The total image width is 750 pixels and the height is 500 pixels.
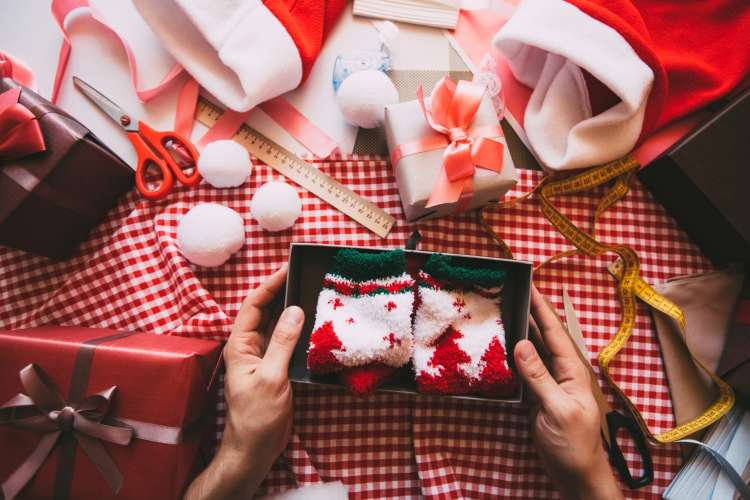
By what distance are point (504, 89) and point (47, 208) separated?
3.29 feet

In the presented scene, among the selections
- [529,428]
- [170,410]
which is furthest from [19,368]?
[529,428]

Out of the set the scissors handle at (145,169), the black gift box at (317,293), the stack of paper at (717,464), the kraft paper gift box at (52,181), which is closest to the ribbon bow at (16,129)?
the kraft paper gift box at (52,181)

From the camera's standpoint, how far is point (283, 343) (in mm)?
806

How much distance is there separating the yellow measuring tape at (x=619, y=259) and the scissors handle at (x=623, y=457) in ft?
0.06

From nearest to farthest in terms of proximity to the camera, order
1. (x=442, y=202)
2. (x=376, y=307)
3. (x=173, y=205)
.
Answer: (x=376, y=307)
(x=442, y=202)
(x=173, y=205)

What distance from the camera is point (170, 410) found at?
0.78m

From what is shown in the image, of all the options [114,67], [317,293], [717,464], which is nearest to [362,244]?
[317,293]

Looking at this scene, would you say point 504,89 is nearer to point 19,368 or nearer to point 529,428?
point 529,428

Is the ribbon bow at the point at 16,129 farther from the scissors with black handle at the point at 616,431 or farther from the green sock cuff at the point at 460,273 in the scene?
the scissors with black handle at the point at 616,431

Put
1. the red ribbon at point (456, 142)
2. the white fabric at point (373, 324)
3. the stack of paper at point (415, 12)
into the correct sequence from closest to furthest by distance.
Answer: the white fabric at point (373, 324) < the red ribbon at point (456, 142) < the stack of paper at point (415, 12)

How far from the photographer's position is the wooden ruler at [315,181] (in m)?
1.01

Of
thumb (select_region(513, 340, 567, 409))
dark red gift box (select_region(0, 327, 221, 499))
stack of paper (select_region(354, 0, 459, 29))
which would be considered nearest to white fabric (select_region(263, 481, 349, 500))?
dark red gift box (select_region(0, 327, 221, 499))

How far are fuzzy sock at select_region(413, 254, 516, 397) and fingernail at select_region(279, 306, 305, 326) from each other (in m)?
0.21

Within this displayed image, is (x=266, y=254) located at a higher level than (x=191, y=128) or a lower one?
lower
